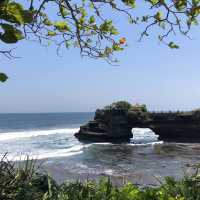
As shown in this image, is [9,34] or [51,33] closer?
[9,34]

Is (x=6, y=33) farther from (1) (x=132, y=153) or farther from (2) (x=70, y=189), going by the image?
(1) (x=132, y=153)

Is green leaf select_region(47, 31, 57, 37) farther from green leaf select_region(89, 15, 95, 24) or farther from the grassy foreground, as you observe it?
the grassy foreground

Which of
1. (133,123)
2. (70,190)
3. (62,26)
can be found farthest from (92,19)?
(133,123)

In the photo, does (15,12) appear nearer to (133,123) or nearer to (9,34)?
(9,34)

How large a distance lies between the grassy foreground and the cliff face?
53945mm

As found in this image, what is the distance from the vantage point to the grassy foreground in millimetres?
4098

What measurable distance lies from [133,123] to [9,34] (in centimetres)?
6073

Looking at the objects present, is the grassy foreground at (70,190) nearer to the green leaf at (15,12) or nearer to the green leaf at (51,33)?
the green leaf at (51,33)

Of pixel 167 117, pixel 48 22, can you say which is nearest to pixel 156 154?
pixel 167 117

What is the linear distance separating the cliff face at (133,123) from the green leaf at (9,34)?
2229 inches

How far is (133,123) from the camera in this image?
62.5 m

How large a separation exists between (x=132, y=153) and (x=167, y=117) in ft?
60.1

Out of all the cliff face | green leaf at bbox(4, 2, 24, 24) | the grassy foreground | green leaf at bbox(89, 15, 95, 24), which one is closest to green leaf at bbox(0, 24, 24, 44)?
green leaf at bbox(4, 2, 24, 24)

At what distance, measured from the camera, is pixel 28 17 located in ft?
6.55
